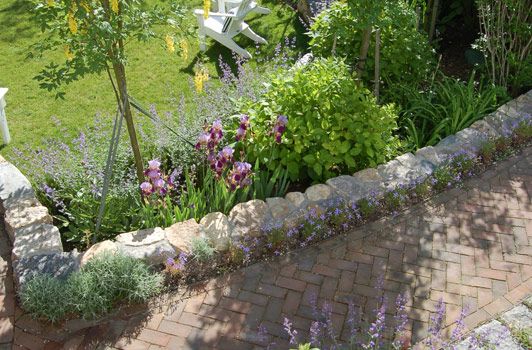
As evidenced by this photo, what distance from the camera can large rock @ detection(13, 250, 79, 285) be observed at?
11.6ft

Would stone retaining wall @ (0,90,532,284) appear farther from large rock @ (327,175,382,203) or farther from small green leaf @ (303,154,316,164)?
small green leaf @ (303,154,316,164)

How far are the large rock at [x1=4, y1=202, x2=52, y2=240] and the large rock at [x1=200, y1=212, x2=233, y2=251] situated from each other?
3.90ft

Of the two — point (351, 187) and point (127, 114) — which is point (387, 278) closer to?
point (351, 187)

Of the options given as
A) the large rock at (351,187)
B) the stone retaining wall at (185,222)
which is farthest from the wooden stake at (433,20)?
the large rock at (351,187)

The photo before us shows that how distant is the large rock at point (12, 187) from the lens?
411 cm

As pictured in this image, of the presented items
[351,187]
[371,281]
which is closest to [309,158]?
[351,187]

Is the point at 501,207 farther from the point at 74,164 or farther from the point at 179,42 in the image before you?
the point at 74,164

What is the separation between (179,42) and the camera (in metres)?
3.69

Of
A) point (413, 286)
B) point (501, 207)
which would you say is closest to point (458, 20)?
point (501, 207)

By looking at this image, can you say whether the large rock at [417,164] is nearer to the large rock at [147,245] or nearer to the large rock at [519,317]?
the large rock at [519,317]

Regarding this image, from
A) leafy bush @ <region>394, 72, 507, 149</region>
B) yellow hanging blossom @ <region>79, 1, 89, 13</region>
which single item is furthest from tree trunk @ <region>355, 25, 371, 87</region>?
yellow hanging blossom @ <region>79, 1, 89, 13</region>

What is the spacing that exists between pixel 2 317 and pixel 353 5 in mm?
3744

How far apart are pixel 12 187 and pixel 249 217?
1.93 meters

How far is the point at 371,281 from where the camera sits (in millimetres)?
3775
